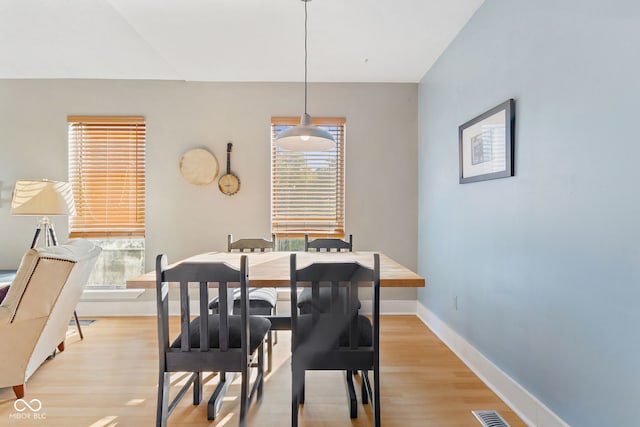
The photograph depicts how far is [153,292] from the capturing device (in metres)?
3.71

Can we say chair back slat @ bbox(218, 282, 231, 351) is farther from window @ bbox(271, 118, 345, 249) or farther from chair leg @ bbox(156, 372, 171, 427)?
window @ bbox(271, 118, 345, 249)

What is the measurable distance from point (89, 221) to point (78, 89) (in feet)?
4.78

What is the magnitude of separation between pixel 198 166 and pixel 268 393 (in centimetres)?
243

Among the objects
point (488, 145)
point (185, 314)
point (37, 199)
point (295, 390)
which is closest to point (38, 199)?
point (37, 199)

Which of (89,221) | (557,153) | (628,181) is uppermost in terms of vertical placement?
(557,153)

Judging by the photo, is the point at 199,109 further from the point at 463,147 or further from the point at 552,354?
the point at 552,354

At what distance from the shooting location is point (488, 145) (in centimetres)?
217

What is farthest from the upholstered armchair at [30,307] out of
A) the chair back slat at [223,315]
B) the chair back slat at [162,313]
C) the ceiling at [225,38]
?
the ceiling at [225,38]

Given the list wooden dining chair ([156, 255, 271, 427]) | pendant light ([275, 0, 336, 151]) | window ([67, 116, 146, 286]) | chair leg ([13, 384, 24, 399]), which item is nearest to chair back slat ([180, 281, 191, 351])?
wooden dining chair ([156, 255, 271, 427])

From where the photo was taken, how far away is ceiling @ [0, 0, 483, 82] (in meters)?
2.30

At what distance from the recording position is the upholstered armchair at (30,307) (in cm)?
193

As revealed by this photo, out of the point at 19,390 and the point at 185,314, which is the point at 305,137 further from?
the point at 19,390

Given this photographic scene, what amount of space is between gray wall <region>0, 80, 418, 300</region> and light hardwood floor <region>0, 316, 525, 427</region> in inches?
46.7

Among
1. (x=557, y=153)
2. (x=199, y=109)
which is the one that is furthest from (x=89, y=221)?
(x=557, y=153)
